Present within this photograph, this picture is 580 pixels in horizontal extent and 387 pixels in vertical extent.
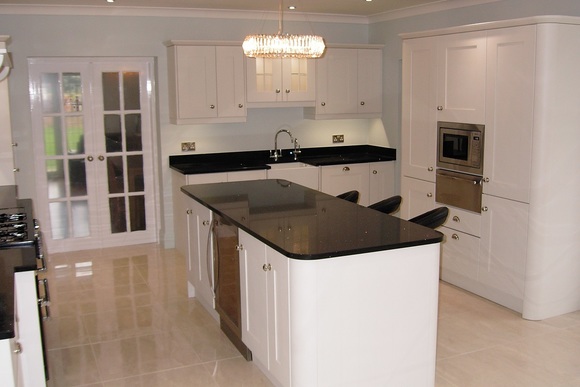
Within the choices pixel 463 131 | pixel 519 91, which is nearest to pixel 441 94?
pixel 463 131

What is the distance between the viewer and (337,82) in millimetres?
6746

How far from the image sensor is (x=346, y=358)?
303cm

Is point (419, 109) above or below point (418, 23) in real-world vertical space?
below

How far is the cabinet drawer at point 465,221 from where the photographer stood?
479 centimetres

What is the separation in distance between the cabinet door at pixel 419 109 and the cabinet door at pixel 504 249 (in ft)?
2.50

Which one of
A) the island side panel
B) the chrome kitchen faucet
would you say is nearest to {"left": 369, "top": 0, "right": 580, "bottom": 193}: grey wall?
the chrome kitchen faucet

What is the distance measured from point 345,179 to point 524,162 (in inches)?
100

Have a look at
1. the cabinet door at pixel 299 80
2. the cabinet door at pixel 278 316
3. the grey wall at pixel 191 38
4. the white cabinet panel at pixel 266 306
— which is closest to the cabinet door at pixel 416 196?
the grey wall at pixel 191 38

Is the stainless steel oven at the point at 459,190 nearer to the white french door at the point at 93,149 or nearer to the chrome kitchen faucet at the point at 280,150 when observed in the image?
the chrome kitchen faucet at the point at 280,150

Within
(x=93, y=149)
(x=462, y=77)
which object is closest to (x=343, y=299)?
(x=462, y=77)

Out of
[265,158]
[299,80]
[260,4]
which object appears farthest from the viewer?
[265,158]

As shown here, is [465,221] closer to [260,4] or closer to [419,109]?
[419,109]

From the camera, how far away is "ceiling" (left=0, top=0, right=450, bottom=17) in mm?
5758

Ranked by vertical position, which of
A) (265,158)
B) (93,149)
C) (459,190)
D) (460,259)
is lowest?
(460,259)
